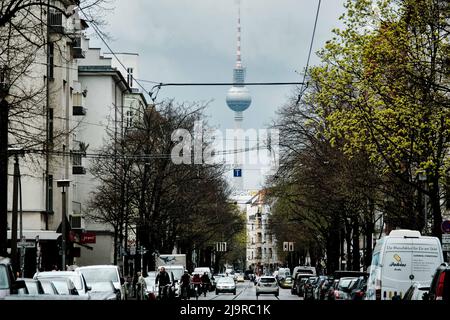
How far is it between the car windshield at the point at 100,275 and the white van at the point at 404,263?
13.1 meters

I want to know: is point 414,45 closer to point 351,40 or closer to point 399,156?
point 351,40

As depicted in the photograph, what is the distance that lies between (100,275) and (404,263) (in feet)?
46.5

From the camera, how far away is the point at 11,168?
57.7 m

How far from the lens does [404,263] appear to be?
1124 inches

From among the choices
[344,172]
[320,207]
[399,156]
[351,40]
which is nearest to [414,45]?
[351,40]

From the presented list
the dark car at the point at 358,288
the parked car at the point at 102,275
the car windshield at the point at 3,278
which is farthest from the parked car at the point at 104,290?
the car windshield at the point at 3,278

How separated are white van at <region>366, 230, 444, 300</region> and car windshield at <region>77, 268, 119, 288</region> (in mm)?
13134

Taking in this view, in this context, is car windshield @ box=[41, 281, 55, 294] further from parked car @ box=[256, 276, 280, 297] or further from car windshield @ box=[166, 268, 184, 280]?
parked car @ box=[256, 276, 280, 297]

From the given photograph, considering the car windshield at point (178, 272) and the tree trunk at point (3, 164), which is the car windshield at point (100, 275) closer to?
the tree trunk at point (3, 164)

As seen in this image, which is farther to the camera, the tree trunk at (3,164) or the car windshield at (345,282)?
the car windshield at (345,282)

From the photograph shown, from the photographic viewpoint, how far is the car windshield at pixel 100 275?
38.8 m

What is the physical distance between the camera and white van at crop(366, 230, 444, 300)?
93.3 feet

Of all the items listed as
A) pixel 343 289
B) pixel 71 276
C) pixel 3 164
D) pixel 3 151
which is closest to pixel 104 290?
pixel 71 276

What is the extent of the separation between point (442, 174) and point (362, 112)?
424cm
